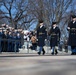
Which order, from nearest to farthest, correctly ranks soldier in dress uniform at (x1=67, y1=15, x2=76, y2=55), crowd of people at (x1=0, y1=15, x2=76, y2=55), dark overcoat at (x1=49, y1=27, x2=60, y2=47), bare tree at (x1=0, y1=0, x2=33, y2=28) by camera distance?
soldier in dress uniform at (x1=67, y1=15, x2=76, y2=55), crowd of people at (x1=0, y1=15, x2=76, y2=55), dark overcoat at (x1=49, y1=27, x2=60, y2=47), bare tree at (x1=0, y1=0, x2=33, y2=28)

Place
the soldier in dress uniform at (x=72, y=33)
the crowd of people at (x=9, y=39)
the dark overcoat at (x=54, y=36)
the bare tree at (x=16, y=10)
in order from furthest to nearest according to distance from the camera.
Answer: the bare tree at (x=16, y=10), the crowd of people at (x=9, y=39), the dark overcoat at (x=54, y=36), the soldier in dress uniform at (x=72, y=33)

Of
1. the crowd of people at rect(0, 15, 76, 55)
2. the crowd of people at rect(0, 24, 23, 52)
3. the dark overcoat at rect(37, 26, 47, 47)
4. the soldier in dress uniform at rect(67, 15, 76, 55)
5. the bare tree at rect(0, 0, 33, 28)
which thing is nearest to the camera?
the soldier in dress uniform at rect(67, 15, 76, 55)

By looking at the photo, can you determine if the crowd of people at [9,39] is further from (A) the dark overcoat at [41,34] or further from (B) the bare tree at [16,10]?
(B) the bare tree at [16,10]

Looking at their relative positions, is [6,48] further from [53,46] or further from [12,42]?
[53,46]

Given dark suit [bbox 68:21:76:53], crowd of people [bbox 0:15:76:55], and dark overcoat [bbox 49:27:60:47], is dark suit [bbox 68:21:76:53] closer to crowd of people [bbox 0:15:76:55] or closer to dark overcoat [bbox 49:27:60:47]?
crowd of people [bbox 0:15:76:55]

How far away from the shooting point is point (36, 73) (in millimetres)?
4410

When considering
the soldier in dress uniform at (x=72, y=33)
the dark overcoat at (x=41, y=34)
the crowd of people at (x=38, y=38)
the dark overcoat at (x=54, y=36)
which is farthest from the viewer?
the dark overcoat at (x=54, y=36)

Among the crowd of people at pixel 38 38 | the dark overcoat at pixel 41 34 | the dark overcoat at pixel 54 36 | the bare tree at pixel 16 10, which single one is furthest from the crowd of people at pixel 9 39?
the bare tree at pixel 16 10

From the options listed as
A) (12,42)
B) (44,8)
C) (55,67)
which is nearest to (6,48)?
(12,42)

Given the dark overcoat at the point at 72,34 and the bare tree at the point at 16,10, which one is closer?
the dark overcoat at the point at 72,34

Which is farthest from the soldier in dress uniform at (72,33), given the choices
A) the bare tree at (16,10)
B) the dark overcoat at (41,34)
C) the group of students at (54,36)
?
the bare tree at (16,10)

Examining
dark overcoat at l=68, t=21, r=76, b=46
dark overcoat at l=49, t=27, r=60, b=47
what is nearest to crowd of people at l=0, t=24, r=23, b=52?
dark overcoat at l=49, t=27, r=60, b=47

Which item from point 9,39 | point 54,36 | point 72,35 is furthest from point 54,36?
point 9,39

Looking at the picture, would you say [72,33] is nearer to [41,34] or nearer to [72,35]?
[72,35]
